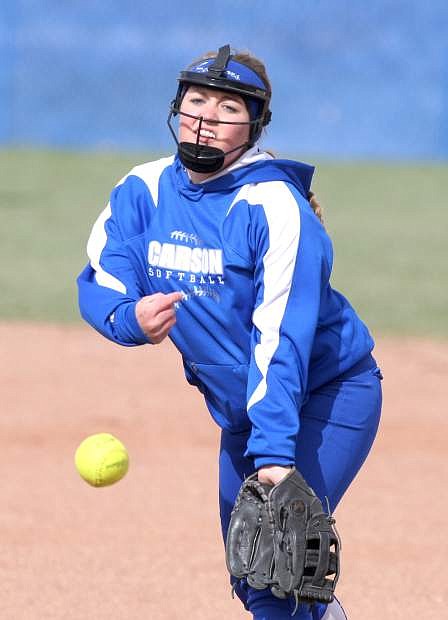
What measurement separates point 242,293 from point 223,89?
61 cm

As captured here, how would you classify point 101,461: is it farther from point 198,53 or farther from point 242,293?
point 198,53

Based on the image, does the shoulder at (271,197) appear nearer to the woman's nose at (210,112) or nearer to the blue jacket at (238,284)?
the blue jacket at (238,284)

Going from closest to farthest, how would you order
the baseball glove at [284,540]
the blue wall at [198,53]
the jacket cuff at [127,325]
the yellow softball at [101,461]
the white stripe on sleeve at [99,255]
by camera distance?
the baseball glove at [284,540]
the jacket cuff at [127,325]
the white stripe on sleeve at [99,255]
the yellow softball at [101,461]
the blue wall at [198,53]

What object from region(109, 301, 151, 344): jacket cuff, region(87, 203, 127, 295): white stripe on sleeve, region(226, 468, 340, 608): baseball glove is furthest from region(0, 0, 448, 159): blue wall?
region(226, 468, 340, 608): baseball glove

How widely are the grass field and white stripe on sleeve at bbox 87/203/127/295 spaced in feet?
21.6

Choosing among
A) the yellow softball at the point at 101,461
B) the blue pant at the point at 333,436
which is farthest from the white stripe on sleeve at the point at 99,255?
the yellow softball at the point at 101,461

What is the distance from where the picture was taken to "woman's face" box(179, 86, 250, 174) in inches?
140

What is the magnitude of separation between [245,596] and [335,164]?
15.9m

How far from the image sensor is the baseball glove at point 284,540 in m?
3.26

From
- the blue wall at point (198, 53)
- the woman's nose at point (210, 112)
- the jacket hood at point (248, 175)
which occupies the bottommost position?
the jacket hood at point (248, 175)

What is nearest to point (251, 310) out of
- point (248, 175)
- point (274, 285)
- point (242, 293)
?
point (242, 293)

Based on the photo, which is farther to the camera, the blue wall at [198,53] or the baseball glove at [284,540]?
the blue wall at [198,53]

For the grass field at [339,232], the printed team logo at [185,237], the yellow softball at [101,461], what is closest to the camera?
the printed team logo at [185,237]

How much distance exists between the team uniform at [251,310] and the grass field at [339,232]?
Result: 6.49m
